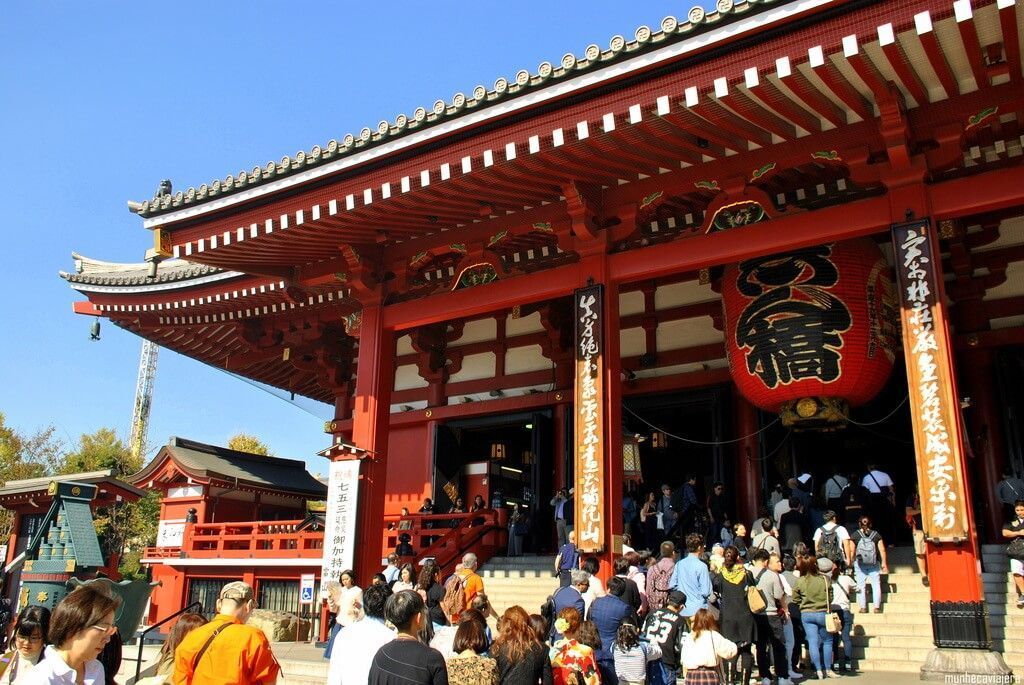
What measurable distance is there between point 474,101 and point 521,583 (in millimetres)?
6796

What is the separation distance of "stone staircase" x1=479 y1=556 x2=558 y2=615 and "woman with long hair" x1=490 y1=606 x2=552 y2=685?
252 inches

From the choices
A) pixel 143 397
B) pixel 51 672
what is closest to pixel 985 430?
pixel 51 672

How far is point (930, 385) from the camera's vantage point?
8.60 meters

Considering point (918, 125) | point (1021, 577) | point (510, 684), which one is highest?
point (918, 125)

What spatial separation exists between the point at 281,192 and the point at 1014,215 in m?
10.5

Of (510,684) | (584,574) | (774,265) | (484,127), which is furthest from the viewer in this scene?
(774,265)

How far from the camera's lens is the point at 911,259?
9031mm

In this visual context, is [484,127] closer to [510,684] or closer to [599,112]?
[599,112]

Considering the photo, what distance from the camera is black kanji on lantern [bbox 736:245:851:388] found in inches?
420

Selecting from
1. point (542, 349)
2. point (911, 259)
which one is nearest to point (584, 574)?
point (911, 259)

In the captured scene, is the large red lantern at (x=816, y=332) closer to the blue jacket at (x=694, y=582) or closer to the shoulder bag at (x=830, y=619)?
the shoulder bag at (x=830, y=619)

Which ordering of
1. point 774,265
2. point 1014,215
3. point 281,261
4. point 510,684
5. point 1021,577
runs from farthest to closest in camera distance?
1. point 281,261
2. point 1014,215
3. point 774,265
4. point 1021,577
5. point 510,684

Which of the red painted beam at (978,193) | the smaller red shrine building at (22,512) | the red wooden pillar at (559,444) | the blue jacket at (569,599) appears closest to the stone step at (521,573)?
the red wooden pillar at (559,444)

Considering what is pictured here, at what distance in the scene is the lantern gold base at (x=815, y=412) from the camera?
10922 millimetres
